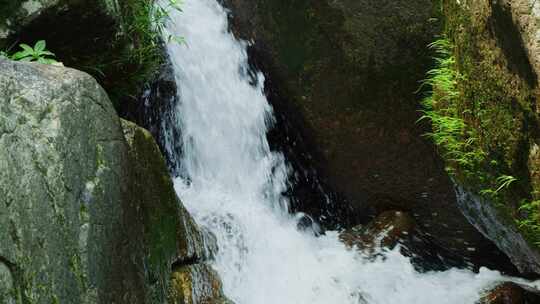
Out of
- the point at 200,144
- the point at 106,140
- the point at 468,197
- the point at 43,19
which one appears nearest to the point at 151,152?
the point at 106,140

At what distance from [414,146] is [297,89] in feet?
4.56

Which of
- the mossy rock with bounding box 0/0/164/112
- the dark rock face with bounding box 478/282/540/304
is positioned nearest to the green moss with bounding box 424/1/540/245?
the dark rock face with bounding box 478/282/540/304

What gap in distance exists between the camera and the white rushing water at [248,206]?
524 cm

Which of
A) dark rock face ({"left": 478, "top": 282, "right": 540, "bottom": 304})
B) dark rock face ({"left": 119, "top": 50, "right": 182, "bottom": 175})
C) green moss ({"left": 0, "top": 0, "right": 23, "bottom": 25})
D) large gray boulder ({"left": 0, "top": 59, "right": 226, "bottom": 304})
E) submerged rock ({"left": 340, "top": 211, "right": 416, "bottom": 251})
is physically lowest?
dark rock face ({"left": 478, "top": 282, "right": 540, "bottom": 304})

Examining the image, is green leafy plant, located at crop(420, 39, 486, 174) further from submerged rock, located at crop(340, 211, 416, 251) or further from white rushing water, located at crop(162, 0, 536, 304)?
submerged rock, located at crop(340, 211, 416, 251)

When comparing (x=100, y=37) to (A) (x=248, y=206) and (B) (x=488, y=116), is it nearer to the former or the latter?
(A) (x=248, y=206)

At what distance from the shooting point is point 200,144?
19.7ft

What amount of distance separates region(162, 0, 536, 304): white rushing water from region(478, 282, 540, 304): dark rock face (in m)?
0.20

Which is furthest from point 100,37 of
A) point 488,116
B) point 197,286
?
point 488,116

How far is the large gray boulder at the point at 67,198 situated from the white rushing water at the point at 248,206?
63.9 inches

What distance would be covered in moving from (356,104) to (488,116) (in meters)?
2.45

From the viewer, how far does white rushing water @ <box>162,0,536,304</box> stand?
5.24 meters

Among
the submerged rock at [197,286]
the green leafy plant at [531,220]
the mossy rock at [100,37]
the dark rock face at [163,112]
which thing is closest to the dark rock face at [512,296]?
the green leafy plant at [531,220]

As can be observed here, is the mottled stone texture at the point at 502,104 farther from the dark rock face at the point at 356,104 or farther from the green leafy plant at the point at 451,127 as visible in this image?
the dark rock face at the point at 356,104
